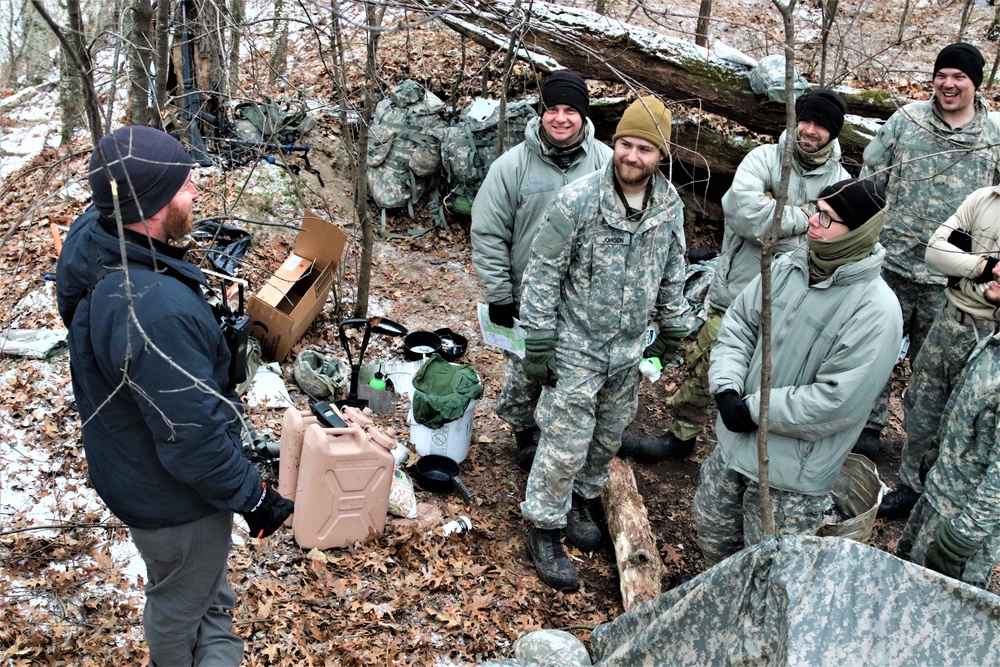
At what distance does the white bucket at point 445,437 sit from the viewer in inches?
200

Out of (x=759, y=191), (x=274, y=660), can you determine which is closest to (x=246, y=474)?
(x=274, y=660)

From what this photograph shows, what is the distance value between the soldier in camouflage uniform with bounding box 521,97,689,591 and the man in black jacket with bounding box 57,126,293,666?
1.81 meters

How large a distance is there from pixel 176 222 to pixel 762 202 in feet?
11.5

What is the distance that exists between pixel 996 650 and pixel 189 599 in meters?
2.85

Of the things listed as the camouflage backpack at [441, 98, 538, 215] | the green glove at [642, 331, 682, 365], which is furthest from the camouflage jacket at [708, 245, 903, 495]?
the camouflage backpack at [441, 98, 538, 215]

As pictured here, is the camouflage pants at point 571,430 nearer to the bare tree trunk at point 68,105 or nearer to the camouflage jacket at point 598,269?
the camouflage jacket at point 598,269

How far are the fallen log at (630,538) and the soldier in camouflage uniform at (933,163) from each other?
7.20 feet

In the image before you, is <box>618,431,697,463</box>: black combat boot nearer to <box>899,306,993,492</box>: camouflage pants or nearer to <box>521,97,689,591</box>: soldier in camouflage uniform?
<box>521,97,689,591</box>: soldier in camouflage uniform

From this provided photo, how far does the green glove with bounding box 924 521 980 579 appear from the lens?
11.4 feet

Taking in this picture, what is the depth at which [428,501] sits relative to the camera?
4.93 meters

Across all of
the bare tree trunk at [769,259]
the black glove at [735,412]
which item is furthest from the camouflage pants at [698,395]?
the bare tree trunk at [769,259]

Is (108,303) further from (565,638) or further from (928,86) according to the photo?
(928,86)

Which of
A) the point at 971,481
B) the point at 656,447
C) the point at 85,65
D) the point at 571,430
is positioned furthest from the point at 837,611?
the point at 85,65

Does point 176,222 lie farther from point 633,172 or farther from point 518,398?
point 518,398
